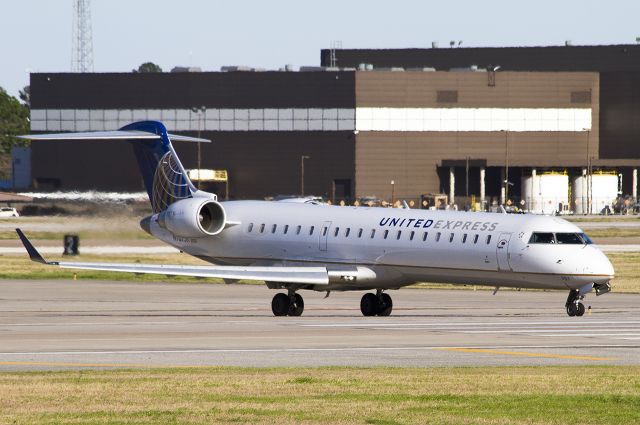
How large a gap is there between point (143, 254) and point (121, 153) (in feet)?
244

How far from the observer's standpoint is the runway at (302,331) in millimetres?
25016

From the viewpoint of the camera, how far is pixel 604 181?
149125 millimetres

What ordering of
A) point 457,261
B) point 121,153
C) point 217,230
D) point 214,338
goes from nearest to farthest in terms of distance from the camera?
point 214,338, point 457,261, point 217,230, point 121,153

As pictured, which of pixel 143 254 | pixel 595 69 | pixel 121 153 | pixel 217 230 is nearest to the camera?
pixel 217 230

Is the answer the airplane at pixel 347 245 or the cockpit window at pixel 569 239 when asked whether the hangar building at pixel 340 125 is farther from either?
the cockpit window at pixel 569 239

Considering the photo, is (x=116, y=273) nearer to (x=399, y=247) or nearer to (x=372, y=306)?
(x=372, y=306)

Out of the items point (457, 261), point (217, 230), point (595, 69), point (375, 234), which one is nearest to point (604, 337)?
Answer: point (457, 261)

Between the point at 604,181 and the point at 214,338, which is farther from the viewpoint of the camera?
the point at 604,181

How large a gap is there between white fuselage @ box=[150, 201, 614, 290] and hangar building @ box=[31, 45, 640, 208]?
324 feet

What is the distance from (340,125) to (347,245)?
103006 millimetres

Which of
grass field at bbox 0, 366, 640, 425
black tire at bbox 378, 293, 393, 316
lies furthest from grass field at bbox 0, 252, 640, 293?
grass field at bbox 0, 366, 640, 425

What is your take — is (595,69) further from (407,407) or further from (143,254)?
(407,407)

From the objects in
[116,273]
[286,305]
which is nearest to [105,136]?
[286,305]

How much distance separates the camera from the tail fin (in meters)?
44.5
